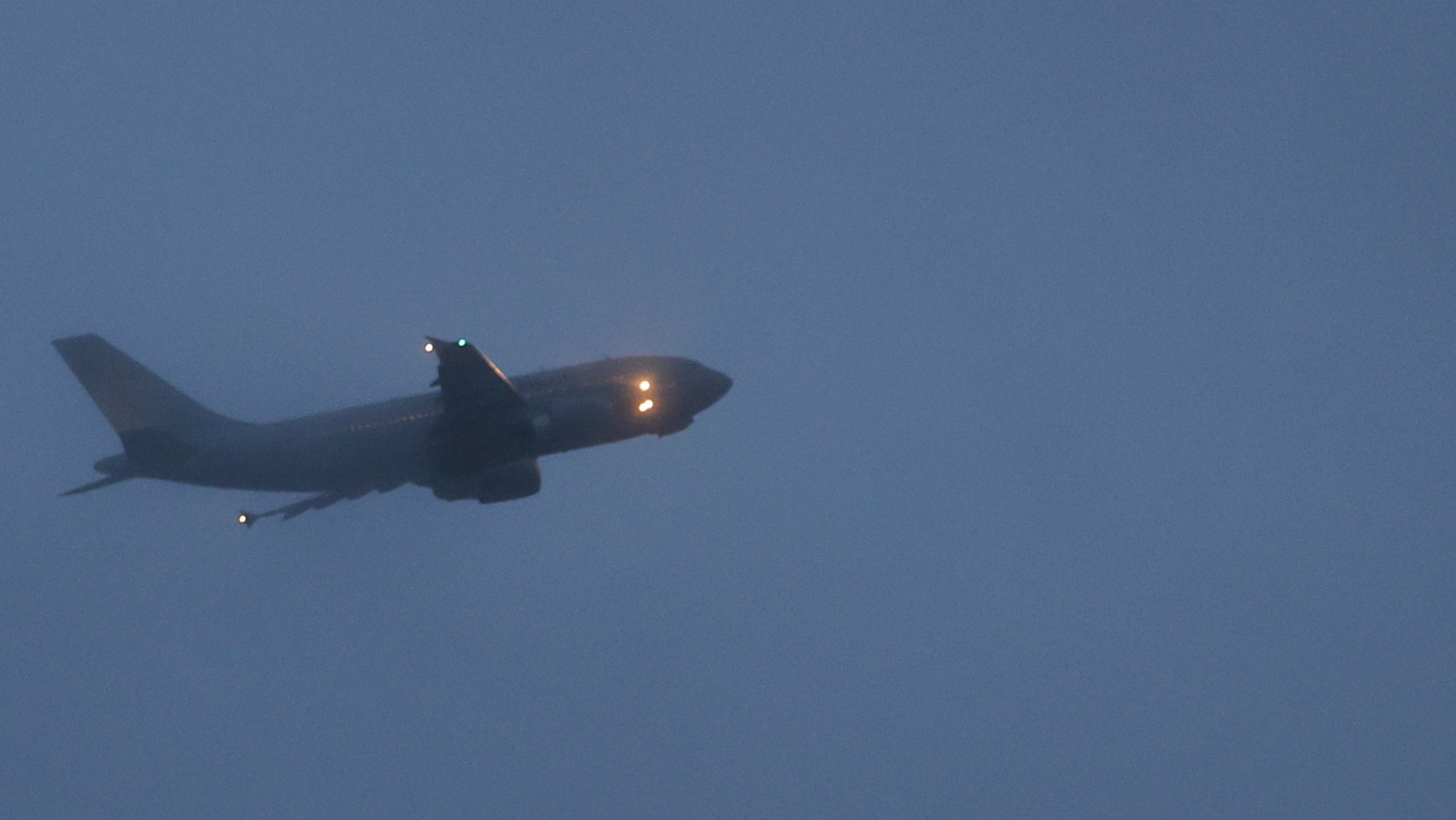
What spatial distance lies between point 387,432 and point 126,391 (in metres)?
8.76

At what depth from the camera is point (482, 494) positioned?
172 ft

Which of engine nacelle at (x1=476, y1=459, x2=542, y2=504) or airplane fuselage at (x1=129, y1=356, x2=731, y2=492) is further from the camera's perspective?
engine nacelle at (x1=476, y1=459, x2=542, y2=504)

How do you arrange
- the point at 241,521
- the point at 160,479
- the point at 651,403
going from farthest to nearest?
the point at 651,403
the point at 160,479
the point at 241,521

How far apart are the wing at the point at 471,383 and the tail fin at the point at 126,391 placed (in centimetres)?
781

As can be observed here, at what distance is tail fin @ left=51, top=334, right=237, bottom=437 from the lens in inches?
1955

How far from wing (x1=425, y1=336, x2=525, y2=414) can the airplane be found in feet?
0.14

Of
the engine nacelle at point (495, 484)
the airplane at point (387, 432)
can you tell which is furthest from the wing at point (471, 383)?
the engine nacelle at point (495, 484)

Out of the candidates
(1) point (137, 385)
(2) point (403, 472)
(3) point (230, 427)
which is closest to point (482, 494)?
(2) point (403, 472)

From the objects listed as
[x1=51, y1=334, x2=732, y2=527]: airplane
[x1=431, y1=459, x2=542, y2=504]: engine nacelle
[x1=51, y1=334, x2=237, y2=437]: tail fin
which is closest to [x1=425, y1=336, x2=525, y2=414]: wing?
[x1=51, y1=334, x2=732, y2=527]: airplane

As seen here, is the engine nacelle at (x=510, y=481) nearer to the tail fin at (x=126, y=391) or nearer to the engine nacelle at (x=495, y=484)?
the engine nacelle at (x=495, y=484)

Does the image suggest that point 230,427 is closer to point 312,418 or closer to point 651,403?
point 312,418

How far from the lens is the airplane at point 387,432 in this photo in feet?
155

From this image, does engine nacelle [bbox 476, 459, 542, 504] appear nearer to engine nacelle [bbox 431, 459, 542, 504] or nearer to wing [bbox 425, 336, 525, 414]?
engine nacelle [bbox 431, 459, 542, 504]

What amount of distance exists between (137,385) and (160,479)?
4511 mm
